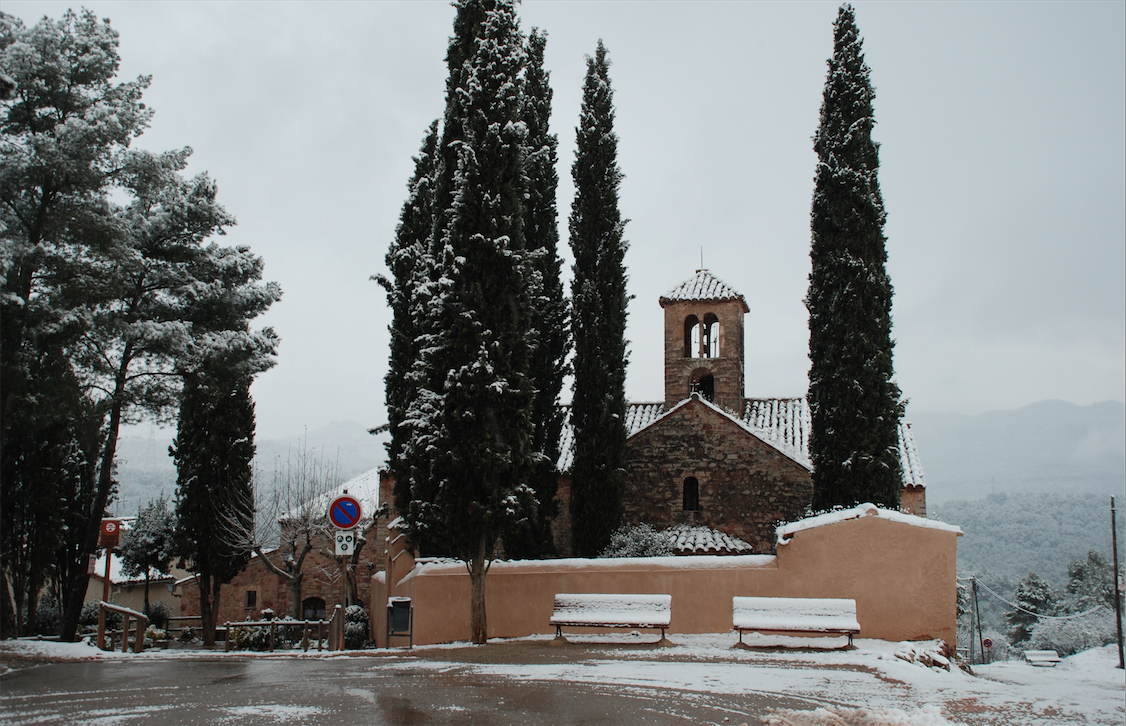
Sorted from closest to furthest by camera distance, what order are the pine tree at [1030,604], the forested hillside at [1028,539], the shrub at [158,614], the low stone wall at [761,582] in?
the low stone wall at [761,582] → the shrub at [158,614] → the pine tree at [1030,604] → the forested hillside at [1028,539]

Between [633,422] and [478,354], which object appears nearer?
[478,354]

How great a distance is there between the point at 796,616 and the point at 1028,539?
8359cm

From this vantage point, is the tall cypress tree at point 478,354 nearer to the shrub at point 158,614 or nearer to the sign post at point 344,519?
the sign post at point 344,519

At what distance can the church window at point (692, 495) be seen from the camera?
81.3ft

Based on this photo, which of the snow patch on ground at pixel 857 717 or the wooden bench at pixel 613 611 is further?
the wooden bench at pixel 613 611

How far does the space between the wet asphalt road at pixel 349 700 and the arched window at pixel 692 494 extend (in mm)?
15613

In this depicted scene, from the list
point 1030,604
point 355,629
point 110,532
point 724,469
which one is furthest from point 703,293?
point 1030,604

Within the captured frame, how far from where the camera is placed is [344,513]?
12.1 metres

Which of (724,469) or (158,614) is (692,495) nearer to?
(724,469)

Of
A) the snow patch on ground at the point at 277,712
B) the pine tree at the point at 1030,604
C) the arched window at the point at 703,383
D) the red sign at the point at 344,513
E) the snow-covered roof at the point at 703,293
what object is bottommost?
the pine tree at the point at 1030,604

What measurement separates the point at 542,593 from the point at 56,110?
13950 mm

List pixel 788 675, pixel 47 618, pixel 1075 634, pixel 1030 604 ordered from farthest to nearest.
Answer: pixel 1030 604, pixel 1075 634, pixel 47 618, pixel 788 675

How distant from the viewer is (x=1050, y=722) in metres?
7.42

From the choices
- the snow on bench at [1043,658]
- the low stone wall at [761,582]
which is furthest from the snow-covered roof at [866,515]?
the snow on bench at [1043,658]
